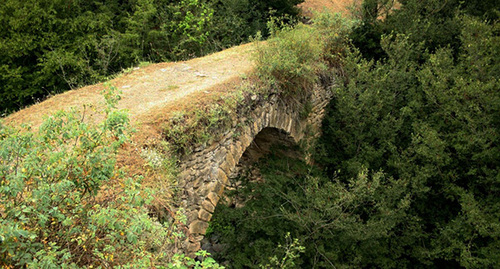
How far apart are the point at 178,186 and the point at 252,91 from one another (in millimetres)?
2415

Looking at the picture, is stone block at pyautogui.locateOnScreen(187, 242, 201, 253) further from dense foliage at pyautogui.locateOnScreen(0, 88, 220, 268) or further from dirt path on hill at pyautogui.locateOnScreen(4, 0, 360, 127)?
dirt path on hill at pyautogui.locateOnScreen(4, 0, 360, 127)

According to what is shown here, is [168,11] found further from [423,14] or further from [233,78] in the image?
[423,14]

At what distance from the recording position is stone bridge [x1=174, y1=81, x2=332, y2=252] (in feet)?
17.2

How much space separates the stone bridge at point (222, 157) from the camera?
207 inches

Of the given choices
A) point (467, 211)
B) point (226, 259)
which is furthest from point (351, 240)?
point (226, 259)

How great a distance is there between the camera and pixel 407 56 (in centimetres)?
833

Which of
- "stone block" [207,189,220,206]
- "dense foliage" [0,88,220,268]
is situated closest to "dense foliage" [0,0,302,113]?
"stone block" [207,189,220,206]

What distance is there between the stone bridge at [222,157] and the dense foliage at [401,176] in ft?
3.38

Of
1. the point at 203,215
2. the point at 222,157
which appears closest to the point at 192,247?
the point at 203,215

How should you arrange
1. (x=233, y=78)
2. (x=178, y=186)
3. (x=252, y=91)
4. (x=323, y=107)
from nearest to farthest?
(x=178, y=186) < (x=252, y=91) < (x=233, y=78) < (x=323, y=107)

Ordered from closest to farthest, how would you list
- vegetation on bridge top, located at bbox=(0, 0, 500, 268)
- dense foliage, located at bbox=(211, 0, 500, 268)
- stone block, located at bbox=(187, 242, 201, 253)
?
stone block, located at bbox=(187, 242, 201, 253) < vegetation on bridge top, located at bbox=(0, 0, 500, 268) < dense foliage, located at bbox=(211, 0, 500, 268)

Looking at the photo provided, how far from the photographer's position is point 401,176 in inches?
295

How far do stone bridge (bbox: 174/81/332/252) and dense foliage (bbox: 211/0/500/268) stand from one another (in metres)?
1.03

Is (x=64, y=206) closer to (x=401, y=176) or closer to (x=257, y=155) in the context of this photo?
(x=257, y=155)
